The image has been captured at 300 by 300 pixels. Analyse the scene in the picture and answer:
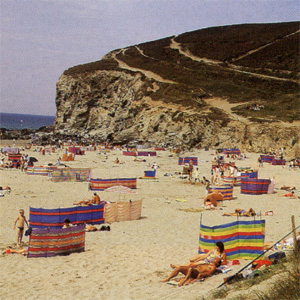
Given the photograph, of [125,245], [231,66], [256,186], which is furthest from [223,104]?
[125,245]

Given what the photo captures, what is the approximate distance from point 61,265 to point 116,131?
55744 mm

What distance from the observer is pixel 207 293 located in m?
7.14

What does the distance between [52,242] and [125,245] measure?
6.84ft

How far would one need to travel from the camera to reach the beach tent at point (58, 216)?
12.8m

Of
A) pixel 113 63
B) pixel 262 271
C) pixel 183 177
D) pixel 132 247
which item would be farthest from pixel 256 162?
pixel 113 63

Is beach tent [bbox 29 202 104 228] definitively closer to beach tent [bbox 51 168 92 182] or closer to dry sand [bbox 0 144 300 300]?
dry sand [bbox 0 144 300 300]

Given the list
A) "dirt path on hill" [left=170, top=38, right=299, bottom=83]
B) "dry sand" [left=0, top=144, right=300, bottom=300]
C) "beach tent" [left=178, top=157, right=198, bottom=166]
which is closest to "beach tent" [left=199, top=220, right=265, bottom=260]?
"dry sand" [left=0, top=144, right=300, bottom=300]

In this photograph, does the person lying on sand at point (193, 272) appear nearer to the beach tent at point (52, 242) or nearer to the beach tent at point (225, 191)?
the beach tent at point (52, 242)

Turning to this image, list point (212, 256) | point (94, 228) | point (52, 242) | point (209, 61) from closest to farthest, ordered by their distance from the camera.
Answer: point (212, 256) < point (52, 242) < point (94, 228) < point (209, 61)

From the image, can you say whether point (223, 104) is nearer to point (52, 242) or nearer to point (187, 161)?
point (187, 161)

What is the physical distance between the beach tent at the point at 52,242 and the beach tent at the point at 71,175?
48.6 ft

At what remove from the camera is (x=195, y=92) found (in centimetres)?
6481

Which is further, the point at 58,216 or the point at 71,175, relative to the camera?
the point at 71,175

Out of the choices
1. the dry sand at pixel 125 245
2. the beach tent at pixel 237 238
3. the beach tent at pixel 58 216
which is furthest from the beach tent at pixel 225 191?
the beach tent at pixel 237 238
